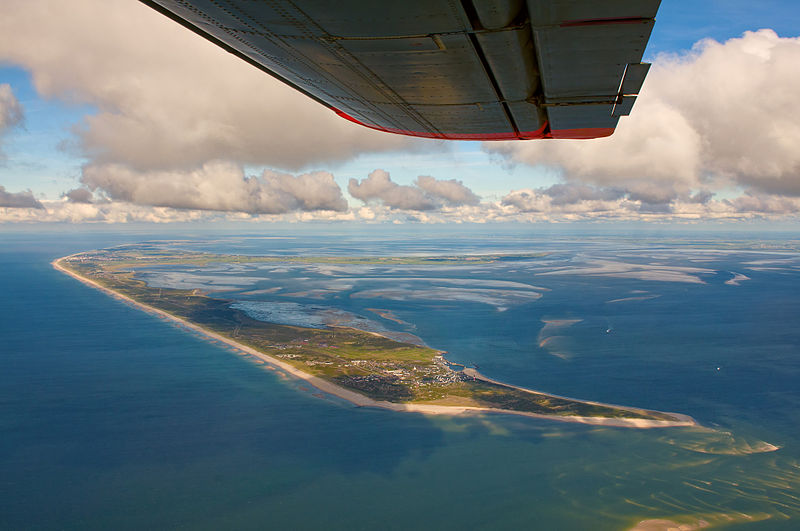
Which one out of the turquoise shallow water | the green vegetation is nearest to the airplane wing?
the turquoise shallow water

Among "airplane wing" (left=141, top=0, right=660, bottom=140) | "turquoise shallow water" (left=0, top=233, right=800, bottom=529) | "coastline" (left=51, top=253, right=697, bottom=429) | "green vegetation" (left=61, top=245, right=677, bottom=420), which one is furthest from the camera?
"green vegetation" (left=61, top=245, right=677, bottom=420)

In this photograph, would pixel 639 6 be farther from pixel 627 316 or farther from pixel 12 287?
pixel 12 287

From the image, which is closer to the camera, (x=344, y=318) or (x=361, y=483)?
(x=361, y=483)

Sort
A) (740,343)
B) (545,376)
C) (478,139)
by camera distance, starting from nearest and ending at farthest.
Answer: (478,139) < (545,376) < (740,343)

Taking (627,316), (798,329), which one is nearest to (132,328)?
(627,316)

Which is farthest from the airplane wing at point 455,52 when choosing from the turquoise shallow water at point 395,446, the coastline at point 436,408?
the coastline at point 436,408

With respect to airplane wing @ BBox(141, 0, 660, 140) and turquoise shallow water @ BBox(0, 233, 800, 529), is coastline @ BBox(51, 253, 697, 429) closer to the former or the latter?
turquoise shallow water @ BBox(0, 233, 800, 529)
